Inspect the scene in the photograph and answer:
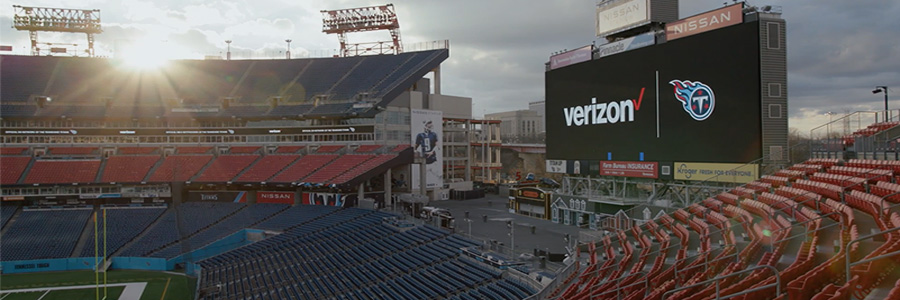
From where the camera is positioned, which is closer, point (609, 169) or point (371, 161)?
point (609, 169)

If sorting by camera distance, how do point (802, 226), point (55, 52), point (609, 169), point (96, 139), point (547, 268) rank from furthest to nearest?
point (55, 52) → point (96, 139) → point (609, 169) → point (547, 268) → point (802, 226)

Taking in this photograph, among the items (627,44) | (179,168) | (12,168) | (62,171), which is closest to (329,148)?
(179,168)

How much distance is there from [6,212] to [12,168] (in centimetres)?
423

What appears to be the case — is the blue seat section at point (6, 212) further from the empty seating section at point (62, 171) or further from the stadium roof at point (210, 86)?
the stadium roof at point (210, 86)

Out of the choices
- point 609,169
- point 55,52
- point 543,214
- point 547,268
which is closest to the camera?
point 547,268

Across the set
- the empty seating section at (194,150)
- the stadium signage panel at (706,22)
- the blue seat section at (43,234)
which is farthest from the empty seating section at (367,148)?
the stadium signage panel at (706,22)

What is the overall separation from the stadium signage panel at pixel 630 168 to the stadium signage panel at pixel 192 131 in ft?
66.8

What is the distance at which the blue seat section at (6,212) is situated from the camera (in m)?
36.9

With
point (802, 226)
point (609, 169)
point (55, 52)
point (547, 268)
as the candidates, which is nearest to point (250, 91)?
point (55, 52)

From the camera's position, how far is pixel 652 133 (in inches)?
986

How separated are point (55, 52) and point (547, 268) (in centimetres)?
5248

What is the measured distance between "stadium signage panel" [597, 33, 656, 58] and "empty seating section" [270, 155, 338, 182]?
21288mm

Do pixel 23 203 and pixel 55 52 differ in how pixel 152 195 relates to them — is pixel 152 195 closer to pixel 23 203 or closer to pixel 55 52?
pixel 23 203

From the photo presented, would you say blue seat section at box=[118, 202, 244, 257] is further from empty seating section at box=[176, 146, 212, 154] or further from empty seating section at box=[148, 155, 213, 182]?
empty seating section at box=[176, 146, 212, 154]
